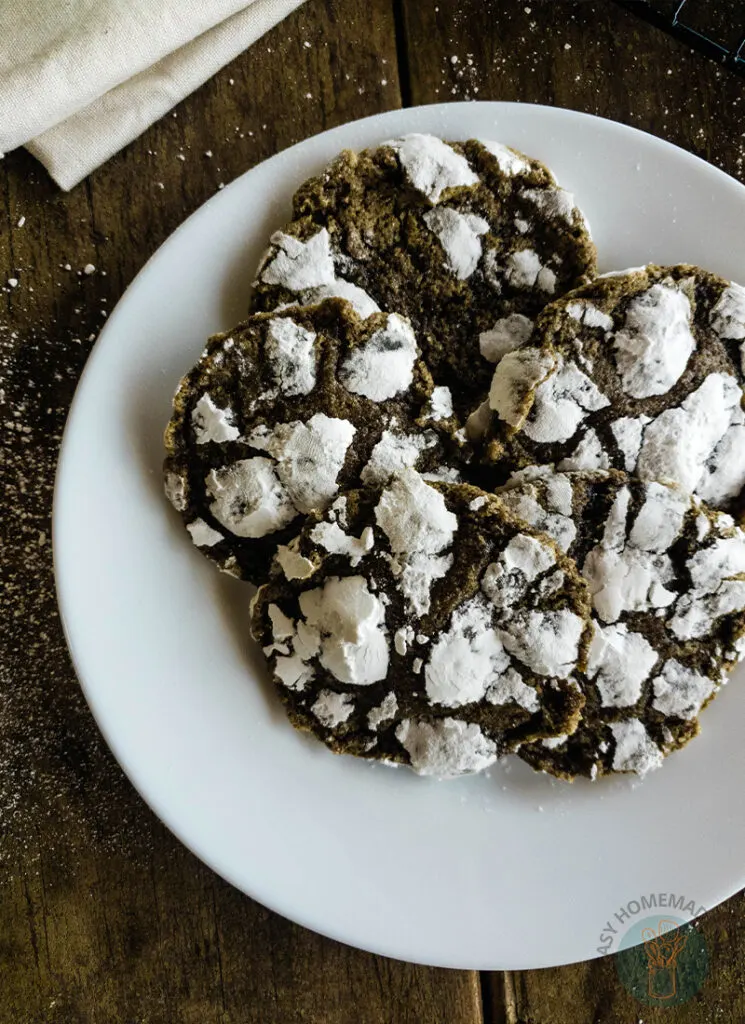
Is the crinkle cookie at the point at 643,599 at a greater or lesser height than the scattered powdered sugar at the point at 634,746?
greater

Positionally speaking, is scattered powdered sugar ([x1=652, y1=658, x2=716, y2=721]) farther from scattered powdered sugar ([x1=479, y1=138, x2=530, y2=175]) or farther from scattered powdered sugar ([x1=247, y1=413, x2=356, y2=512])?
scattered powdered sugar ([x1=479, y1=138, x2=530, y2=175])

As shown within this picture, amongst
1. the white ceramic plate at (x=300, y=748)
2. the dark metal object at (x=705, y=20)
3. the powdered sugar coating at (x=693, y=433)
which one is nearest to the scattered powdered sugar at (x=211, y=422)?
the white ceramic plate at (x=300, y=748)

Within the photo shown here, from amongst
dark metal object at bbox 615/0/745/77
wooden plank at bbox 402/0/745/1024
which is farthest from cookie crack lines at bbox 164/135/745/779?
dark metal object at bbox 615/0/745/77

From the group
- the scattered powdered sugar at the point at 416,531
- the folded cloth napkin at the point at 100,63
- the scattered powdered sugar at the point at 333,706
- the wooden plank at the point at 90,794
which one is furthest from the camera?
the wooden plank at the point at 90,794

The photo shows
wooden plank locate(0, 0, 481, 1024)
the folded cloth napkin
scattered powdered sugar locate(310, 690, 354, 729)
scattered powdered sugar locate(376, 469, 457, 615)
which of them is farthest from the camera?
wooden plank locate(0, 0, 481, 1024)

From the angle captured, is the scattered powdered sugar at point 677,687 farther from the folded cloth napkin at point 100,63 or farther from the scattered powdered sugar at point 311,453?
the folded cloth napkin at point 100,63

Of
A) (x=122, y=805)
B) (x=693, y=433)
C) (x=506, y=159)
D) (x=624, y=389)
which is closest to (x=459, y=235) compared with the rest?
(x=506, y=159)

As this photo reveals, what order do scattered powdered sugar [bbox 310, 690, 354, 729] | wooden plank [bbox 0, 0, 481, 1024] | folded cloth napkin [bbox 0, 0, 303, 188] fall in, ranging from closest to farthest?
1. scattered powdered sugar [bbox 310, 690, 354, 729]
2. folded cloth napkin [bbox 0, 0, 303, 188]
3. wooden plank [bbox 0, 0, 481, 1024]
